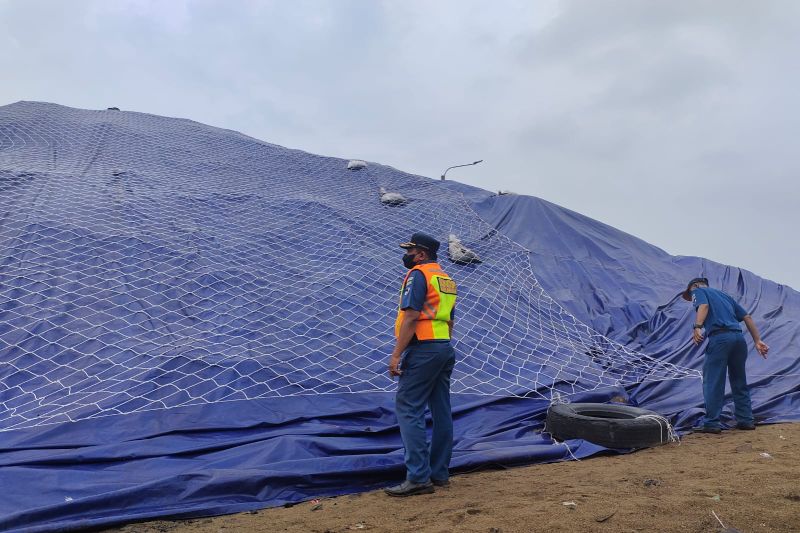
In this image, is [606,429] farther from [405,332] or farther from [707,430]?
[405,332]

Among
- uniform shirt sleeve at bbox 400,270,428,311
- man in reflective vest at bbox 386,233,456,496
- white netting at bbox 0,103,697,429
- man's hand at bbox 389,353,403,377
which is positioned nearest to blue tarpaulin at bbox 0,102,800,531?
white netting at bbox 0,103,697,429

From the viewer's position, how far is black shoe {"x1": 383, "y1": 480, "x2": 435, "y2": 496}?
2.84 m

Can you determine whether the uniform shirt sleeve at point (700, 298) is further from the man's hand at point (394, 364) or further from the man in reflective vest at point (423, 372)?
the man's hand at point (394, 364)

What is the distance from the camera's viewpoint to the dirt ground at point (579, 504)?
7.34ft

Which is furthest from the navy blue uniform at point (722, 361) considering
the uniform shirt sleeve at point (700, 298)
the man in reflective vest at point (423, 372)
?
the man in reflective vest at point (423, 372)

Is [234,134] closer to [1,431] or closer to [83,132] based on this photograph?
[83,132]

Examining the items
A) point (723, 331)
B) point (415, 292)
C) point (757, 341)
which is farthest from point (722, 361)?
point (415, 292)

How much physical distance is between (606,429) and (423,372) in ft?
4.22

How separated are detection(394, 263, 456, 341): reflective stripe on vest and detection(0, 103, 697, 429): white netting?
1.19 meters

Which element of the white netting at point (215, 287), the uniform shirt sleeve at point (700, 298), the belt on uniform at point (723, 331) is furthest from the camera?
the uniform shirt sleeve at point (700, 298)

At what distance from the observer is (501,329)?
17.5 ft

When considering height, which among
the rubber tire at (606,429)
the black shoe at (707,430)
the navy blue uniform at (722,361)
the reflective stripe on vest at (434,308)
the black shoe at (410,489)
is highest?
the reflective stripe on vest at (434,308)

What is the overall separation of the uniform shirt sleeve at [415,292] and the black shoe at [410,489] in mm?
729

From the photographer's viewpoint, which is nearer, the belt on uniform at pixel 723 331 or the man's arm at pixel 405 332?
the man's arm at pixel 405 332
